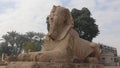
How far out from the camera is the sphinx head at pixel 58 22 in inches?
293

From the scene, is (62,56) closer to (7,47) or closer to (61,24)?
(61,24)

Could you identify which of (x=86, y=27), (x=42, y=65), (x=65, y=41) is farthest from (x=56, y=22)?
(x=86, y=27)

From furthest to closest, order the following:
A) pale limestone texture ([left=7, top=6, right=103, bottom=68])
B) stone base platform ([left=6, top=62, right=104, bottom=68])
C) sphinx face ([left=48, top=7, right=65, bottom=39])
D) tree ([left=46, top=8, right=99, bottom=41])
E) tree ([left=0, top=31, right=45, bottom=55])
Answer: tree ([left=0, top=31, right=45, bottom=55])
tree ([left=46, top=8, right=99, bottom=41])
sphinx face ([left=48, top=7, right=65, bottom=39])
pale limestone texture ([left=7, top=6, right=103, bottom=68])
stone base platform ([left=6, top=62, right=104, bottom=68])

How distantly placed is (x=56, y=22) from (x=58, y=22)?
0.07 meters

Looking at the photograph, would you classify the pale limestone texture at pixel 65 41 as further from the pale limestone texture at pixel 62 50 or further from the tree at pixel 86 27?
the tree at pixel 86 27

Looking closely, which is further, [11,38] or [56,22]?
[11,38]

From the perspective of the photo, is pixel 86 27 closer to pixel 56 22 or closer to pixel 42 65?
pixel 56 22

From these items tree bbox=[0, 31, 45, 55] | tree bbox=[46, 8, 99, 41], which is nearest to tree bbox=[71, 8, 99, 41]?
tree bbox=[46, 8, 99, 41]

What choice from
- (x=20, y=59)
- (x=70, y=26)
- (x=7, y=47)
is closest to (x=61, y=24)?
(x=70, y=26)

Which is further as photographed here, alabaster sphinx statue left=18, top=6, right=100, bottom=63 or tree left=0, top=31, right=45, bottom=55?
tree left=0, top=31, right=45, bottom=55

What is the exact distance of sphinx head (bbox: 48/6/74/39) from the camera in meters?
7.45

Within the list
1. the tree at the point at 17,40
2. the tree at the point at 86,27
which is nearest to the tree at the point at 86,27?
the tree at the point at 86,27

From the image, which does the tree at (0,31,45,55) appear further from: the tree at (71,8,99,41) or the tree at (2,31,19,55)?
the tree at (71,8,99,41)

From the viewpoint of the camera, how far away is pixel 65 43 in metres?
7.30
